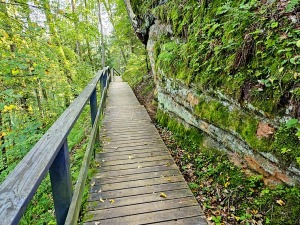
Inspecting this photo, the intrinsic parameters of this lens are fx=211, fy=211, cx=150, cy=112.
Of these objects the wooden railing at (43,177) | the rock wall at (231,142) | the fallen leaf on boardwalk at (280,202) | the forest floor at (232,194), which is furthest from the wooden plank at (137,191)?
the fallen leaf on boardwalk at (280,202)

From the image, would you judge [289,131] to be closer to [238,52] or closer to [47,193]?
[238,52]

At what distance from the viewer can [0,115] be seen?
654 cm

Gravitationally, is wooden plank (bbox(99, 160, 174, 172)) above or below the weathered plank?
above

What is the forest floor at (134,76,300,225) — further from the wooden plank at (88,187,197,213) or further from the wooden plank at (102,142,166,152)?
the wooden plank at (102,142,166,152)

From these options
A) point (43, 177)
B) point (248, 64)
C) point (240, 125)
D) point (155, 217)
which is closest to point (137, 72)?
point (248, 64)

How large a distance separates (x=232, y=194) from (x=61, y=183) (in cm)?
216

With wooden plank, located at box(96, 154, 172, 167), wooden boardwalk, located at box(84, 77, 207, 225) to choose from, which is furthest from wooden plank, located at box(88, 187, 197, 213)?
wooden plank, located at box(96, 154, 172, 167)

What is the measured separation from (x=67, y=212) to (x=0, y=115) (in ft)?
20.7

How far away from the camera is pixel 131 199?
278 centimetres

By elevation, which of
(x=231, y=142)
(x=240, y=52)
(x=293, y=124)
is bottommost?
(x=231, y=142)

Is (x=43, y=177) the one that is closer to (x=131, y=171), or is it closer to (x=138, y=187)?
(x=138, y=187)

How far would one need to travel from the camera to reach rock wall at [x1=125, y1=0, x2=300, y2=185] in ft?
7.89

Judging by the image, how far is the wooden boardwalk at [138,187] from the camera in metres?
2.49

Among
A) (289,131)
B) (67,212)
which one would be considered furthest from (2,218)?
(289,131)
